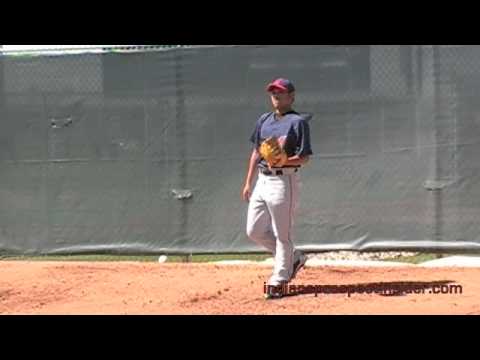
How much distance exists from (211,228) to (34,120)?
7.56ft

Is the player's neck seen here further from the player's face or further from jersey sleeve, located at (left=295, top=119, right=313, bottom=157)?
jersey sleeve, located at (left=295, top=119, right=313, bottom=157)

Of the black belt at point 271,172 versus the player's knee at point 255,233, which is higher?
the black belt at point 271,172

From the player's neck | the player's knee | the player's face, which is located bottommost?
the player's knee

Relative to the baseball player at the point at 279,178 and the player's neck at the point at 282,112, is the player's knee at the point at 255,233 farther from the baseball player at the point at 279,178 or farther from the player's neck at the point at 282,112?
the player's neck at the point at 282,112

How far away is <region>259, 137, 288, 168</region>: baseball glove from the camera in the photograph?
21.4 feet

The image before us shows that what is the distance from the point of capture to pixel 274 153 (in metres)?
6.52

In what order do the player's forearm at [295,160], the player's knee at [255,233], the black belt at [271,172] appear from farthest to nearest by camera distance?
the player's knee at [255,233] → the black belt at [271,172] → the player's forearm at [295,160]

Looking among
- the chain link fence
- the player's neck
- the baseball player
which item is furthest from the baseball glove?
Answer: the chain link fence

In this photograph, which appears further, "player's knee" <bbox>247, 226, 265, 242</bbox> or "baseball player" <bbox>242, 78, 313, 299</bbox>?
"player's knee" <bbox>247, 226, 265, 242</bbox>

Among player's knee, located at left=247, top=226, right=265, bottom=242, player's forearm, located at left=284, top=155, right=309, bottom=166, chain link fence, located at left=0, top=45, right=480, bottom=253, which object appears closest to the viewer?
player's forearm, located at left=284, top=155, right=309, bottom=166

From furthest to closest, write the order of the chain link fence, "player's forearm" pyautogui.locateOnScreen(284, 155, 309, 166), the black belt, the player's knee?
the chain link fence
the player's knee
the black belt
"player's forearm" pyautogui.locateOnScreen(284, 155, 309, 166)

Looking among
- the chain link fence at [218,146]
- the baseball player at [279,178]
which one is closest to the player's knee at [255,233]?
Result: the baseball player at [279,178]

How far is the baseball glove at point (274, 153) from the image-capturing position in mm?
6508

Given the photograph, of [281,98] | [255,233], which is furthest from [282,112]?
[255,233]
